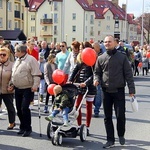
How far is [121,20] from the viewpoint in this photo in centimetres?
9812

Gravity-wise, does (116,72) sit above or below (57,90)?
above

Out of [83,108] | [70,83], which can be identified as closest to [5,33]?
[83,108]

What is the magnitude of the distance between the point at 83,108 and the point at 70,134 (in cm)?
420

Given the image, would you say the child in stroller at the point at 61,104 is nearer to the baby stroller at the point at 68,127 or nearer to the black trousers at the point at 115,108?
the baby stroller at the point at 68,127

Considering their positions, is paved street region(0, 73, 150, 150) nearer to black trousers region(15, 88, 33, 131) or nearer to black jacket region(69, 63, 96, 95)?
black trousers region(15, 88, 33, 131)

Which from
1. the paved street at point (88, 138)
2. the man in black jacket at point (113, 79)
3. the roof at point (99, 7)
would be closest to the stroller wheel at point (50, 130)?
the paved street at point (88, 138)

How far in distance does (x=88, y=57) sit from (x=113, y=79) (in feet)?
2.86

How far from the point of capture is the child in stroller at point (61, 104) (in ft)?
24.9

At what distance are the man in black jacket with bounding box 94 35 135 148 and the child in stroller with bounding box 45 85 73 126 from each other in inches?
28.6

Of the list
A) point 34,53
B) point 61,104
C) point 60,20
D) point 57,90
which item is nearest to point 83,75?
point 57,90

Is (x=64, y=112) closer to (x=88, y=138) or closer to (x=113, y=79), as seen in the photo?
(x=88, y=138)

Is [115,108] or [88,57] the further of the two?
[88,57]

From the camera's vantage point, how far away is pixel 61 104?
759 centimetres

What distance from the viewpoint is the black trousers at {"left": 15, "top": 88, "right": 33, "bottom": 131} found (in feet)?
26.5
